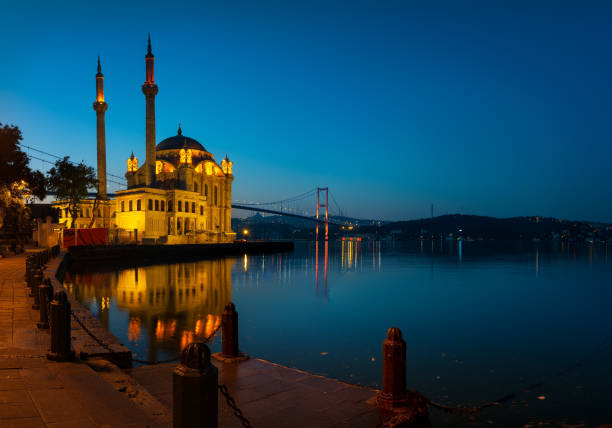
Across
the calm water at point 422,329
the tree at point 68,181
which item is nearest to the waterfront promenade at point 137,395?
the calm water at point 422,329

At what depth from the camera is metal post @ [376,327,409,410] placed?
16.7ft

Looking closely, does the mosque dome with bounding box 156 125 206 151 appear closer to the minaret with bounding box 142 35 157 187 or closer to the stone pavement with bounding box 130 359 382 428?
the minaret with bounding box 142 35 157 187

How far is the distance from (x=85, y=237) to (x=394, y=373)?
39638 millimetres

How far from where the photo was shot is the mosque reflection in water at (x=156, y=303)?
1116 centimetres

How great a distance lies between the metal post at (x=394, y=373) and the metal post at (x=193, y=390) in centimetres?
292

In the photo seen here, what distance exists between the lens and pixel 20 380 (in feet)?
16.8

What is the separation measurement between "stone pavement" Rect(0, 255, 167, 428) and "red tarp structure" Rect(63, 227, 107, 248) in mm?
34366

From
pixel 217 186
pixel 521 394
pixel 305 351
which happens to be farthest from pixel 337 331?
pixel 217 186

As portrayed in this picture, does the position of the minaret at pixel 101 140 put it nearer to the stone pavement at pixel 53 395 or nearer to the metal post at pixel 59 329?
the stone pavement at pixel 53 395

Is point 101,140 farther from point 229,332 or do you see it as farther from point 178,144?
point 229,332

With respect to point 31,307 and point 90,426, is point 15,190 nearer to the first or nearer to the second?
point 31,307

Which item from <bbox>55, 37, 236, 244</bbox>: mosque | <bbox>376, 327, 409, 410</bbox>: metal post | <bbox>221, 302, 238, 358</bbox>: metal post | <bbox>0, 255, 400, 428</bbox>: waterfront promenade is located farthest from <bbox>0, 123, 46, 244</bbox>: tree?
<bbox>376, 327, 409, 410</bbox>: metal post

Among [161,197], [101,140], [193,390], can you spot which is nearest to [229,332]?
[193,390]

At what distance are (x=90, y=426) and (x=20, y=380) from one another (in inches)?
73.2
